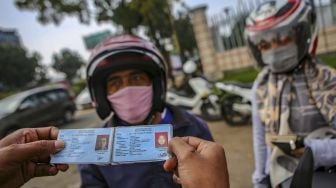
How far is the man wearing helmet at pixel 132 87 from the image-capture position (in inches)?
72.0

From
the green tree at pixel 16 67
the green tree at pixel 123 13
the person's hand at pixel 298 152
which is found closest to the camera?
the person's hand at pixel 298 152

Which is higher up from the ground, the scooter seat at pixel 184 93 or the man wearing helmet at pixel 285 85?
the man wearing helmet at pixel 285 85

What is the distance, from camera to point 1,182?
1040mm

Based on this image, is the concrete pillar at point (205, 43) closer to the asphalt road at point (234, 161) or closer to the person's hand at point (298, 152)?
the asphalt road at point (234, 161)

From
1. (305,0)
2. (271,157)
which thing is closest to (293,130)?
(271,157)

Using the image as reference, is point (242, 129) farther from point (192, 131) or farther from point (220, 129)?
point (192, 131)

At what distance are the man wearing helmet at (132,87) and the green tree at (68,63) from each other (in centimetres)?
5483

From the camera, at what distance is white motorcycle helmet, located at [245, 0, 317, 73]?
6.79ft

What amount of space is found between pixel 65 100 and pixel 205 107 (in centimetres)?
771

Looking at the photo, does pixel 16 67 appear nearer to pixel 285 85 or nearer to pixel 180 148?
pixel 285 85

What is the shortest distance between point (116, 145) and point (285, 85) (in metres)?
1.32

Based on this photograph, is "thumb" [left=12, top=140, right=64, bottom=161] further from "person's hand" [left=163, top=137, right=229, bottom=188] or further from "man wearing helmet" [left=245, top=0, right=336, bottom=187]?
"man wearing helmet" [left=245, top=0, right=336, bottom=187]

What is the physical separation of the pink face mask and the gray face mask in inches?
29.6

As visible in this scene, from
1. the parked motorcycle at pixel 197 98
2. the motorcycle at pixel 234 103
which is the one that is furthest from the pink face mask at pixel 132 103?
the parked motorcycle at pixel 197 98
